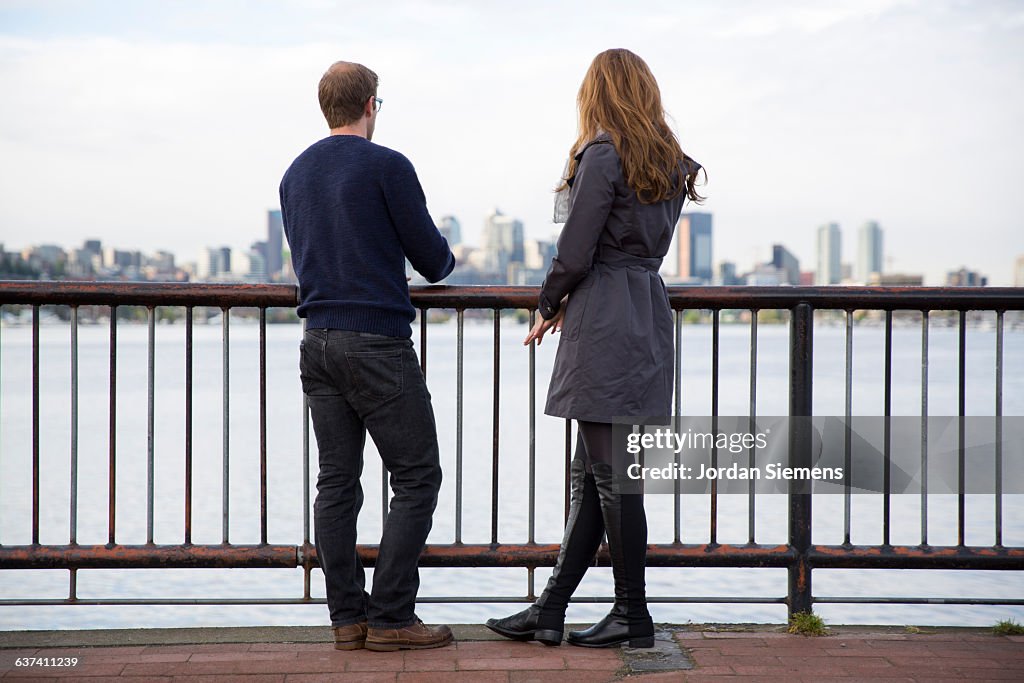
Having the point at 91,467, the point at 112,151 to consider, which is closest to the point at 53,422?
the point at 91,467

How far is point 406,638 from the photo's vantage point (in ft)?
11.8

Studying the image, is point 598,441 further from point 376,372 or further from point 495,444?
point 376,372

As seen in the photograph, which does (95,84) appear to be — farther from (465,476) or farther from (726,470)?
(726,470)

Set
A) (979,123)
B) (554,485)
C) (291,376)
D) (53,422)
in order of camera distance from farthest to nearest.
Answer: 1. (979,123)
2. (291,376)
3. (53,422)
4. (554,485)

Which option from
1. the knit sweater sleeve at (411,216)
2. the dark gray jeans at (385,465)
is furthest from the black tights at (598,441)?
the knit sweater sleeve at (411,216)

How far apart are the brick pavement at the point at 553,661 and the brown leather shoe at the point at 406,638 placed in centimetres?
3

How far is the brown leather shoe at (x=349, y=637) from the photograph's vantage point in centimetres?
364

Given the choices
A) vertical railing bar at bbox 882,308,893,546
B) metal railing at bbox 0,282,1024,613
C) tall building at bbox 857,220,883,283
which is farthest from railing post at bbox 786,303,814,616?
tall building at bbox 857,220,883,283

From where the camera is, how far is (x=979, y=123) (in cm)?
4947

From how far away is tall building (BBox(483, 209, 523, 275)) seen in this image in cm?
558

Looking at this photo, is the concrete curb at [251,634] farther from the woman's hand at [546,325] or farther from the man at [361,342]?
the woman's hand at [546,325]

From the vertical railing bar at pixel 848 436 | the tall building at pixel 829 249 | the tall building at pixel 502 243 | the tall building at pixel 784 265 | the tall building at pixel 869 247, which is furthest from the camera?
the tall building at pixel 869 247

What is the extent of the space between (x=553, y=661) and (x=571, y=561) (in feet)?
1.23

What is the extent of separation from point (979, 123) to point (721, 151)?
48.6 feet
